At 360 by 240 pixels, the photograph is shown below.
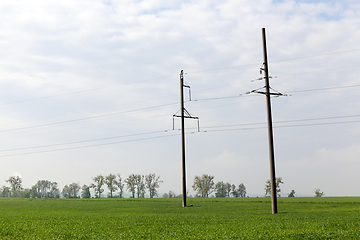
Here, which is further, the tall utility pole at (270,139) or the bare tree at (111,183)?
the bare tree at (111,183)

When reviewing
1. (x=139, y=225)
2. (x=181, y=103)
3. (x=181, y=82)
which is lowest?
(x=139, y=225)

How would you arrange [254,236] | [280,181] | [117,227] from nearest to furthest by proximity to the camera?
[254,236] < [117,227] < [280,181]

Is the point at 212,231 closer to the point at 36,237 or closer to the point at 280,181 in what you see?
the point at 36,237

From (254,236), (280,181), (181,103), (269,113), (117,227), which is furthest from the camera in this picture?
(280,181)

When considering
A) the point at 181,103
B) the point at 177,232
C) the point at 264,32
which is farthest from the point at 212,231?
the point at 181,103

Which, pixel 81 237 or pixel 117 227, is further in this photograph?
pixel 117 227

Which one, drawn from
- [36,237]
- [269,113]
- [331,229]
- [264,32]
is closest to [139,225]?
[36,237]

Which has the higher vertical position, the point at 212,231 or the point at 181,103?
the point at 181,103

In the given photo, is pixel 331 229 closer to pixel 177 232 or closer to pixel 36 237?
pixel 177 232

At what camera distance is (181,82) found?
186 ft

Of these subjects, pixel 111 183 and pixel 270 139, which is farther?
pixel 111 183

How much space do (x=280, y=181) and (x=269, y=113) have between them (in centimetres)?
16557

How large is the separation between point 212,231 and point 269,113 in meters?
18.3

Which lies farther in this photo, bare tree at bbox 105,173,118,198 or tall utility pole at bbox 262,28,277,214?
bare tree at bbox 105,173,118,198
